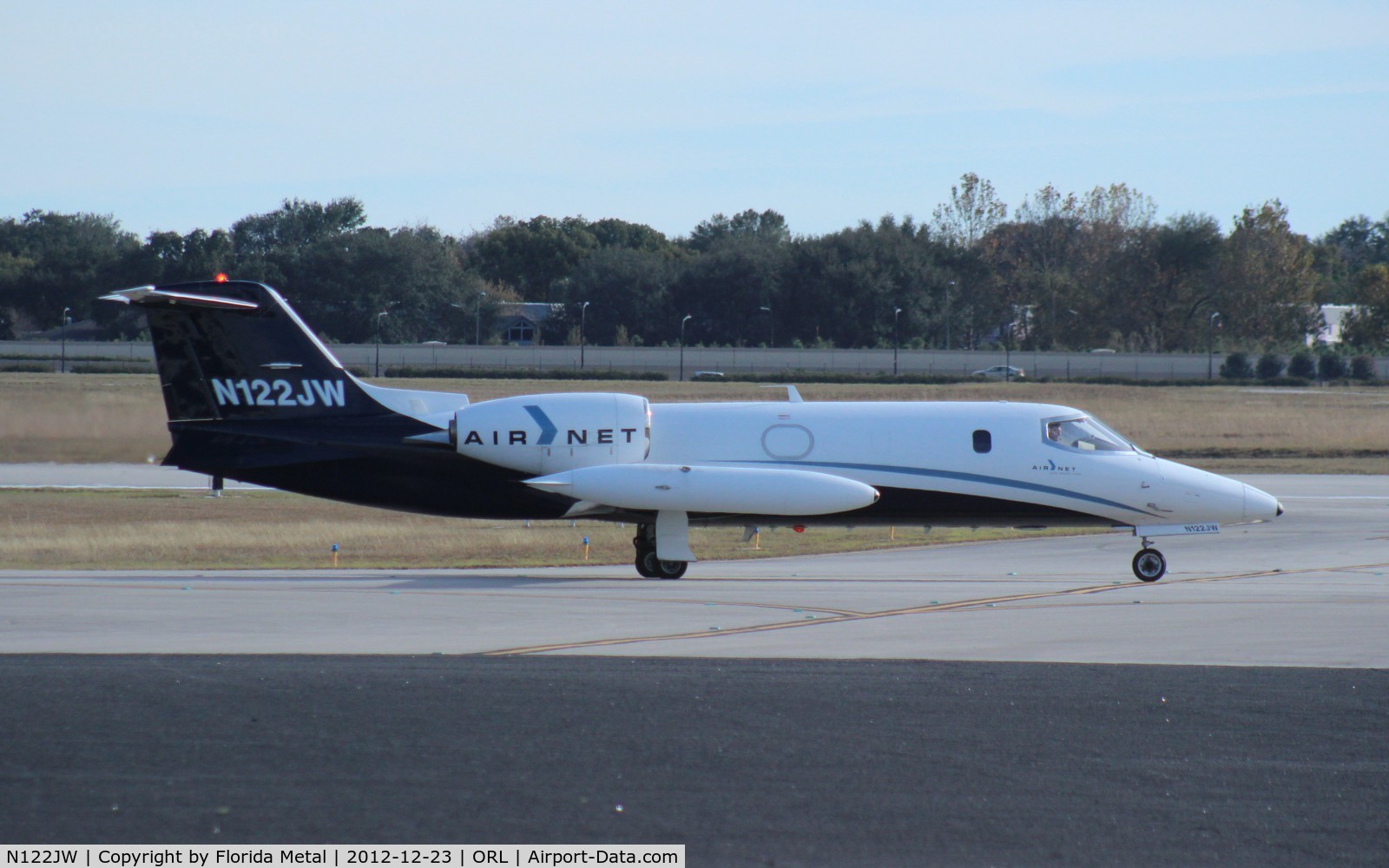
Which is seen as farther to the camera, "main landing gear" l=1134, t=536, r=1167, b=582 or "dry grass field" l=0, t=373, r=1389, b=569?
"dry grass field" l=0, t=373, r=1389, b=569

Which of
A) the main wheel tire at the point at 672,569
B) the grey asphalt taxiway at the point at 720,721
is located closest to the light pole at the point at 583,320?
the main wheel tire at the point at 672,569

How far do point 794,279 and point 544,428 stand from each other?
101610 millimetres

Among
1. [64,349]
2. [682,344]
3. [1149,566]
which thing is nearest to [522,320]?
[682,344]

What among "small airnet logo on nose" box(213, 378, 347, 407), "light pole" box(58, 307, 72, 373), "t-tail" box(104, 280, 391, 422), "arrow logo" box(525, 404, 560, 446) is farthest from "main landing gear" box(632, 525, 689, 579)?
"light pole" box(58, 307, 72, 373)

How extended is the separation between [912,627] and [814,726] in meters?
5.66

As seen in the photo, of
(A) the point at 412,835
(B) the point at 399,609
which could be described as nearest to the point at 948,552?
(B) the point at 399,609

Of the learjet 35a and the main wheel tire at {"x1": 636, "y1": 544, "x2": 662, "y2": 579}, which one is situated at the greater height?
the learjet 35a

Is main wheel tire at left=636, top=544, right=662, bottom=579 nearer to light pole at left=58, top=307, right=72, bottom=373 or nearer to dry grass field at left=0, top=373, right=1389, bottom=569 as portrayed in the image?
dry grass field at left=0, top=373, right=1389, bottom=569

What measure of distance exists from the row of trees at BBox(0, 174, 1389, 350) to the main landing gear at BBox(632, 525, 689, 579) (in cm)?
7849

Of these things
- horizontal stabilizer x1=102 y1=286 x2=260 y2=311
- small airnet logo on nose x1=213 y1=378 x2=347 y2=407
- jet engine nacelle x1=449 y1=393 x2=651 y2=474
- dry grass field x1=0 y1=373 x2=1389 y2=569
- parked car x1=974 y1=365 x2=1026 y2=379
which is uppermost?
horizontal stabilizer x1=102 y1=286 x2=260 y2=311

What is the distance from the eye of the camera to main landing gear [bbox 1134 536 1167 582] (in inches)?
810

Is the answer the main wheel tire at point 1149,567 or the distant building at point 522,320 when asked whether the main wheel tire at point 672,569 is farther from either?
the distant building at point 522,320

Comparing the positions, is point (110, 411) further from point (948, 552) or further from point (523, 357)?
point (523, 357)

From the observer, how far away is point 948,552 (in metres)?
26.2
